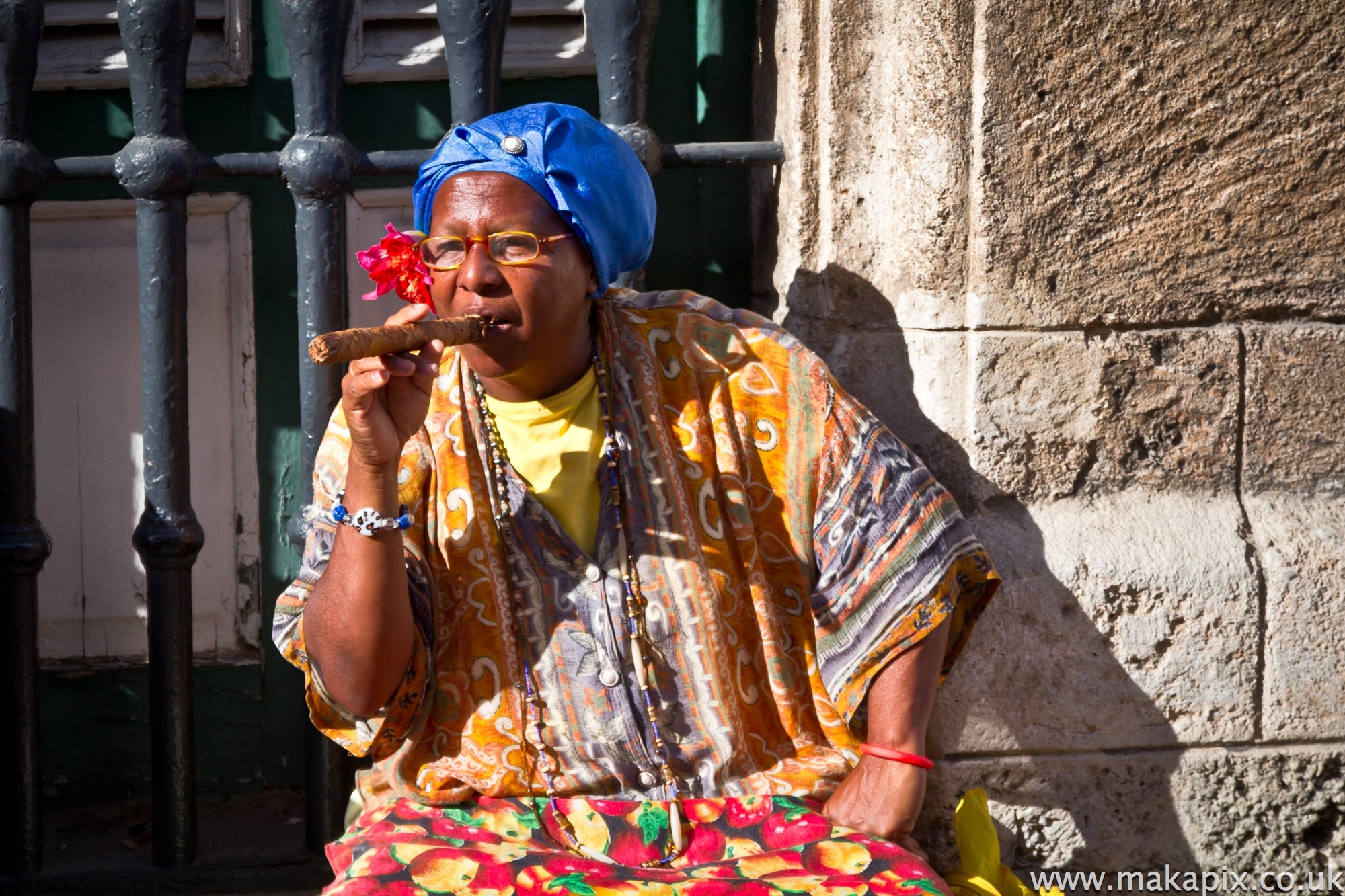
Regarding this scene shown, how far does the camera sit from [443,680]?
1.99m

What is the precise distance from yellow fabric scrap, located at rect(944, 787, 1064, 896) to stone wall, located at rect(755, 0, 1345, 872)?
102 mm

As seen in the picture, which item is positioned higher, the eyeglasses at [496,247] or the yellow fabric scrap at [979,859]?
the eyeglasses at [496,247]

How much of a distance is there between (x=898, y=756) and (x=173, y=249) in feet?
4.97

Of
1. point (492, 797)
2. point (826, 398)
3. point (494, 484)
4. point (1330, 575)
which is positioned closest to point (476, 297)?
point (494, 484)

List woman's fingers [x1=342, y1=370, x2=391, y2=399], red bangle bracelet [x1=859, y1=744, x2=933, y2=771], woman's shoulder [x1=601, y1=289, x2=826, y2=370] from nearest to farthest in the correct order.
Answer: woman's fingers [x1=342, y1=370, x2=391, y2=399]
red bangle bracelet [x1=859, y1=744, x2=933, y2=771]
woman's shoulder [x1=601, y1=289, x2=826, y2=370]

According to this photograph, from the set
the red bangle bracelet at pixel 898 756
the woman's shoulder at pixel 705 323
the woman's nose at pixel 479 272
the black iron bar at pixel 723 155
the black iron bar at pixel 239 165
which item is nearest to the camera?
the woman's nose at pixel 479 272

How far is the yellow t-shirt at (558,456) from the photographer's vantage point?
2053 millimetres

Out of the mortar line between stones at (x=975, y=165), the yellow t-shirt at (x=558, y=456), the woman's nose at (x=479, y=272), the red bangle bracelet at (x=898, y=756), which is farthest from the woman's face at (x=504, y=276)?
the red bangle bracelet at (x=898, y=756)

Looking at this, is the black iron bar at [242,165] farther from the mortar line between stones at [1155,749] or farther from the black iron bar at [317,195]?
the mortar line between stones at [1155,749]

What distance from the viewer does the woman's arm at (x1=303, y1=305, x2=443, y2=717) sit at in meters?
1.71

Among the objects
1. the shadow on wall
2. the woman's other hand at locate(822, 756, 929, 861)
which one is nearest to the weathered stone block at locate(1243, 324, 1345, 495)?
the shadow on wall

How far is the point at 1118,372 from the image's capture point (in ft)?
7.28

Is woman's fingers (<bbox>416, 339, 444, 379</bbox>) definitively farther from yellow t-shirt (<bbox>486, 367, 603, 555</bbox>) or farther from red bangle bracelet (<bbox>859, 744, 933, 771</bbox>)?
red bangle bracelet (<bbox>859, 744, 933, 771</bbox>)

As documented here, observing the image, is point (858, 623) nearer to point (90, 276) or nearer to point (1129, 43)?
point (1129, 43)
